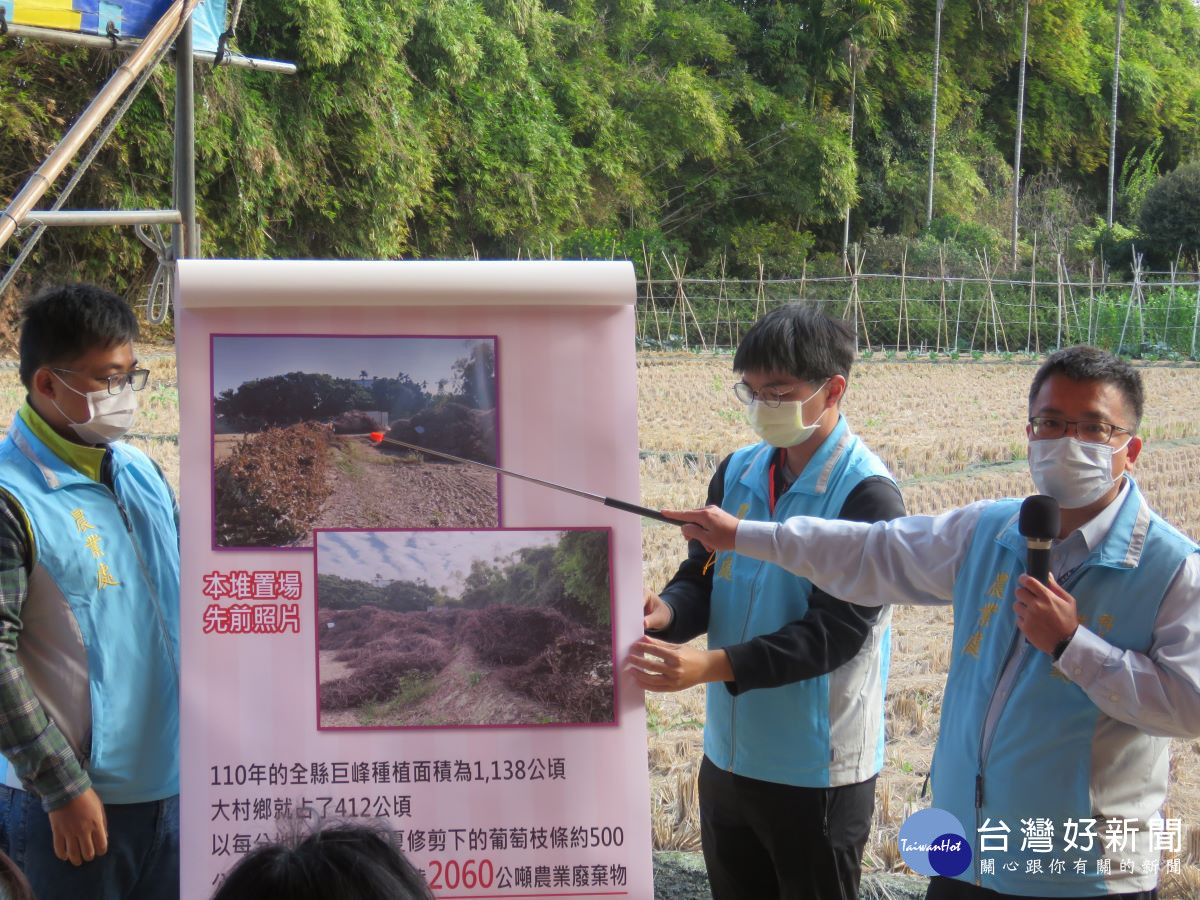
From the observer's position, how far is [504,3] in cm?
2395

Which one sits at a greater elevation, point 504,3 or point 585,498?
point 504,3

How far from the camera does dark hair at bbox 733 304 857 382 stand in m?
2.38

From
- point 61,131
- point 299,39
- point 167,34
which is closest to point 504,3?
point 299,39

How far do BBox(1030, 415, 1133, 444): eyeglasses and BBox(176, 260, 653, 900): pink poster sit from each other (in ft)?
2.42

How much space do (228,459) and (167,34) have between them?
1.81 m

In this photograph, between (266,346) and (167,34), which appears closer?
(266,346)

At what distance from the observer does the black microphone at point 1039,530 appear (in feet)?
6.19

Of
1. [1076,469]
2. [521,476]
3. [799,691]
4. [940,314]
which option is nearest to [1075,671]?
[1076,469]

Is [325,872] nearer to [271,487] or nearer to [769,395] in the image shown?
[271,487]

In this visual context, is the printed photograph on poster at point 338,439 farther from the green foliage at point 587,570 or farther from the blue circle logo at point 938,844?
the blue circle logo at point 938,844

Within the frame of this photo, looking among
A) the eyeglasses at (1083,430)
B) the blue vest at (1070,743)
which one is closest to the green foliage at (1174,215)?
the eyeglasses at (1083,430)

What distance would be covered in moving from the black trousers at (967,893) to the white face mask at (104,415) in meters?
1.75

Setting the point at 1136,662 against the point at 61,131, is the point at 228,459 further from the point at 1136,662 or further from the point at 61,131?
the point at 61,131

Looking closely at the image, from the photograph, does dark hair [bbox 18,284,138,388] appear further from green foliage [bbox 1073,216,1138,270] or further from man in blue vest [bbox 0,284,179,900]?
green foliage [bbox 1073,216,1138,270]
